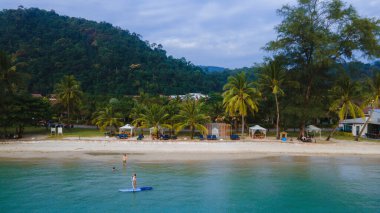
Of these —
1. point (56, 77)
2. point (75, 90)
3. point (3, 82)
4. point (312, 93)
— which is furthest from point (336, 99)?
point (56, 77)

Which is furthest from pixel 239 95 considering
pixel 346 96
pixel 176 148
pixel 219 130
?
pixel 346 96

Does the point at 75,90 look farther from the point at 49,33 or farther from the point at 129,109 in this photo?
the point at 49,33

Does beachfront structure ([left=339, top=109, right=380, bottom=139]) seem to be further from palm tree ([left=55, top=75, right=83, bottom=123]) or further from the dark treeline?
palm tree ([left=55, top=75, right=83, bottom=123])

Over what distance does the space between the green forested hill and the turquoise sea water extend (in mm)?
67327

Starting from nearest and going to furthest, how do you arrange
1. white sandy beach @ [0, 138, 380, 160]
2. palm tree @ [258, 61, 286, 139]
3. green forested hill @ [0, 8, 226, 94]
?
white sandy beach @ [0, 138, 380, 160] → palm tree @ [258, 61, 286, 139] → green forested hill @ [0, 8, 226, 94]

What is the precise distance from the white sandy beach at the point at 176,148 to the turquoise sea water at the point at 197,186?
11.6 ft

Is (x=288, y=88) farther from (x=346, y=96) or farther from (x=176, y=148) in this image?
(x=176, y=148)

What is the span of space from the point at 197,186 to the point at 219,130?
20696 mm

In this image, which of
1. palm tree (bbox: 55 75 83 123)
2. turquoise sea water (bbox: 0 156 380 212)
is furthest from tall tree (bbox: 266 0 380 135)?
palm tree (bbox: 55 75 83 123)

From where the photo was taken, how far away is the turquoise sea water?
2036cm

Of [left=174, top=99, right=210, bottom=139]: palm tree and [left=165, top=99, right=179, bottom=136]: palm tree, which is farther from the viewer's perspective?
[left=165, top=99, right=179, bottom=136]: palm tree

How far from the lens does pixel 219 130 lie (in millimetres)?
44406

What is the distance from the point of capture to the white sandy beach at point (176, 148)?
116 ft

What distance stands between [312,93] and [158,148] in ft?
77.5
